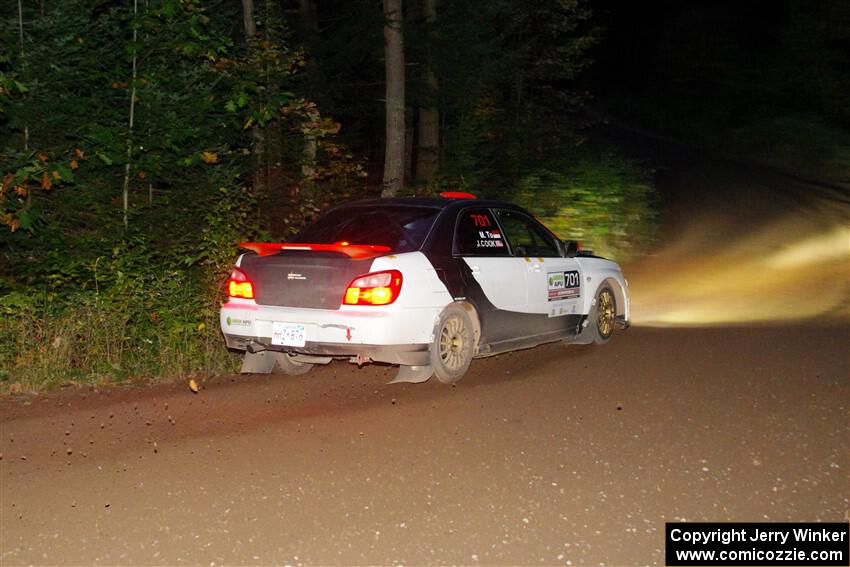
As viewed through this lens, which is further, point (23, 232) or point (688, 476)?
point (23, 232)

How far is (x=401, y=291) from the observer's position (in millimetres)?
8016

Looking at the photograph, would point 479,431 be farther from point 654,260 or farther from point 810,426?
point 654,260

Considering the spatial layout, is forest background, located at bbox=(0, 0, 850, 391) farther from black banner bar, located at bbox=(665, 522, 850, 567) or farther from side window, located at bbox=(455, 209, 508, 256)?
black banner bar, located at bbox=(665, 522, 850, 567)

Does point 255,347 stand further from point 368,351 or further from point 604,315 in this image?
point 604,315

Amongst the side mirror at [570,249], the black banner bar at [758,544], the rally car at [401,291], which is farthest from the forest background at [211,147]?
the black banner bar at [758,544]

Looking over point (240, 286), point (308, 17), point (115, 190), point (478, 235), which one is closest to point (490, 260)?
point (478, 235)

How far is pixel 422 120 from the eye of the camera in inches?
942

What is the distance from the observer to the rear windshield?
8586 millimetres

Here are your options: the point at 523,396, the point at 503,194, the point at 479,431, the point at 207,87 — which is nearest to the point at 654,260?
the point at 503,194

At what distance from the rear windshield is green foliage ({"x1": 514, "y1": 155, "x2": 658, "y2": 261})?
9.16 m

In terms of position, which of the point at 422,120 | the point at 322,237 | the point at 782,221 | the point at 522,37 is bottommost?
the point at 322,237

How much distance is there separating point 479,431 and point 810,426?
2.44 metres

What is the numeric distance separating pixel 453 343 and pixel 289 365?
1.62 m

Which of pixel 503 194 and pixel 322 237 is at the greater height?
pixel 503 194
